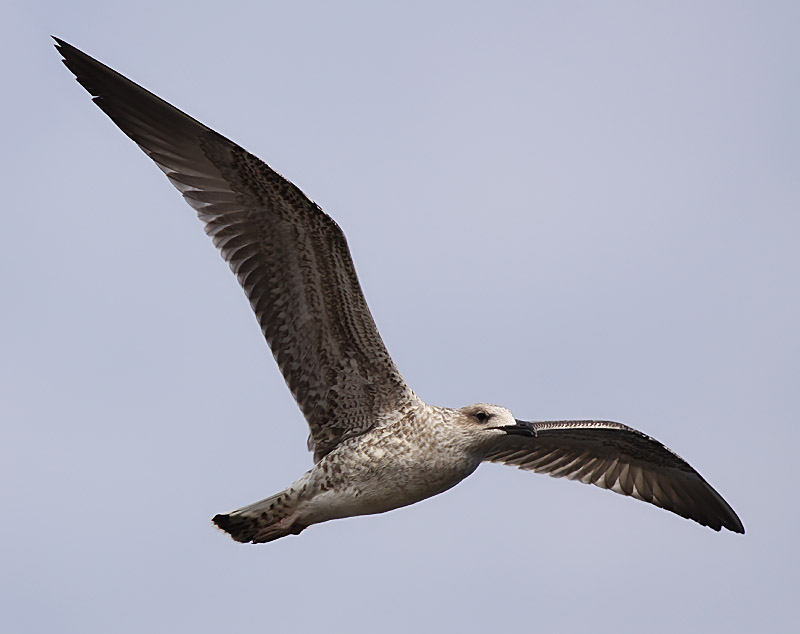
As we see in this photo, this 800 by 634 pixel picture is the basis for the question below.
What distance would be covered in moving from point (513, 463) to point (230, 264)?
495 cm

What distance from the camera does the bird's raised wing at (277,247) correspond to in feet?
A: 47.4

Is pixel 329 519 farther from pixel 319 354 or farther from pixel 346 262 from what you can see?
pixel 346 262

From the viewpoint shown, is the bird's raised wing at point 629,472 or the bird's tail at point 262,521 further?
the bird's raised wing at point 629,472

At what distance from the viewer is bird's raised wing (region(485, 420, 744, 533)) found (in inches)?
691

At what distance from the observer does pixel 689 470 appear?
57.6 feet

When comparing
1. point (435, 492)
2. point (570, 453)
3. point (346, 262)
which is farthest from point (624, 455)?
point (346, 262)

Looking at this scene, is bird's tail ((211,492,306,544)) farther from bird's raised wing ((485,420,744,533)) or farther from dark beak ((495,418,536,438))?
bird's raised wing ((485,420,744,533))

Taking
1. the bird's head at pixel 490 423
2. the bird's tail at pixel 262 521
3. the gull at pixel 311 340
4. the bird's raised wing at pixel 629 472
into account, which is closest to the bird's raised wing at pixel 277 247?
the gull at pixel 311 340

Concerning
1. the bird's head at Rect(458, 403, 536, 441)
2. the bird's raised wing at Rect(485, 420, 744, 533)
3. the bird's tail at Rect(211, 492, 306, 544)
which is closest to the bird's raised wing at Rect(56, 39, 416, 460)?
the bird's head at Rect(458, 403, 536, 441)

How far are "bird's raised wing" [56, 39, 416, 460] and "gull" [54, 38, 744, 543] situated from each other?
11mm

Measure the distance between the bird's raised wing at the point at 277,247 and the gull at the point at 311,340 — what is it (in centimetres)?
1

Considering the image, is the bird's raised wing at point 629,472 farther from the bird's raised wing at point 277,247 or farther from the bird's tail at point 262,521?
the bird's tail at point 262,521

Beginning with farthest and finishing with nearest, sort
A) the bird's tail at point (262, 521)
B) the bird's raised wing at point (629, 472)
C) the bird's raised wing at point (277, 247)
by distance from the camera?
the bird's raised wing at point (629, 472) < the bird's tail at point (262, 521) < the bird's raised wing at point (277, 247)

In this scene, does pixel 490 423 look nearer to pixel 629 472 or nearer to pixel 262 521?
pixel 262 521
